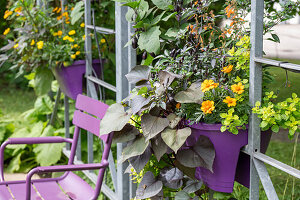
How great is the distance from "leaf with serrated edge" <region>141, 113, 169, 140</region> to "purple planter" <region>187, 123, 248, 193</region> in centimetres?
13

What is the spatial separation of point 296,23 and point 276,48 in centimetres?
37

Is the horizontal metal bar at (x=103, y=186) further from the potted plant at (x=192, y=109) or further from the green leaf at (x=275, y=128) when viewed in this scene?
the green leaf at (x=275, y=128)

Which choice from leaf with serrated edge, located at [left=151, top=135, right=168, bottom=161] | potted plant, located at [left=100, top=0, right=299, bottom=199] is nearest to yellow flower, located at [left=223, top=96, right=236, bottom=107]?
potted plant, located at [left=100, top=0, right=299, bottom=199]

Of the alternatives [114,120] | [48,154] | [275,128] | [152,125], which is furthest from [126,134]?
[48,154]

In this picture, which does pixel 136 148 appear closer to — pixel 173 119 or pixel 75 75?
pixel 173 119

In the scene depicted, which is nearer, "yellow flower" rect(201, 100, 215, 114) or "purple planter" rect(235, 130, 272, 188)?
"yellow flower" rect(201, 100, 215, 114)

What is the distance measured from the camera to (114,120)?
7.11 feet

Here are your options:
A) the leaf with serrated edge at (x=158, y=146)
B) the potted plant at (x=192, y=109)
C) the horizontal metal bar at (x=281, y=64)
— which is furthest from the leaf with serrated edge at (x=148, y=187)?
the horizontal metal bar at (x=281, y=64)

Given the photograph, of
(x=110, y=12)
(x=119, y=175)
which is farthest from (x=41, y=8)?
(x=119, y=175)

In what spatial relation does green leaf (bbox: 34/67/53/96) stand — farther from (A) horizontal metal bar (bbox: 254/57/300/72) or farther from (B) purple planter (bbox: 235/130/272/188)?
(A) horizontal metal bar (bbox: 254/57/300/72)

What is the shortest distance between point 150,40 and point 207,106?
543 mm

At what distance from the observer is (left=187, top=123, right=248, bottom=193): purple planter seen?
1996 millimetres

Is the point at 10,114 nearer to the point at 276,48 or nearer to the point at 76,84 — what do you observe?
the point at 76,84

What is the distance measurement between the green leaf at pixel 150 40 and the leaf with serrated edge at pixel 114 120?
294 millimetres
